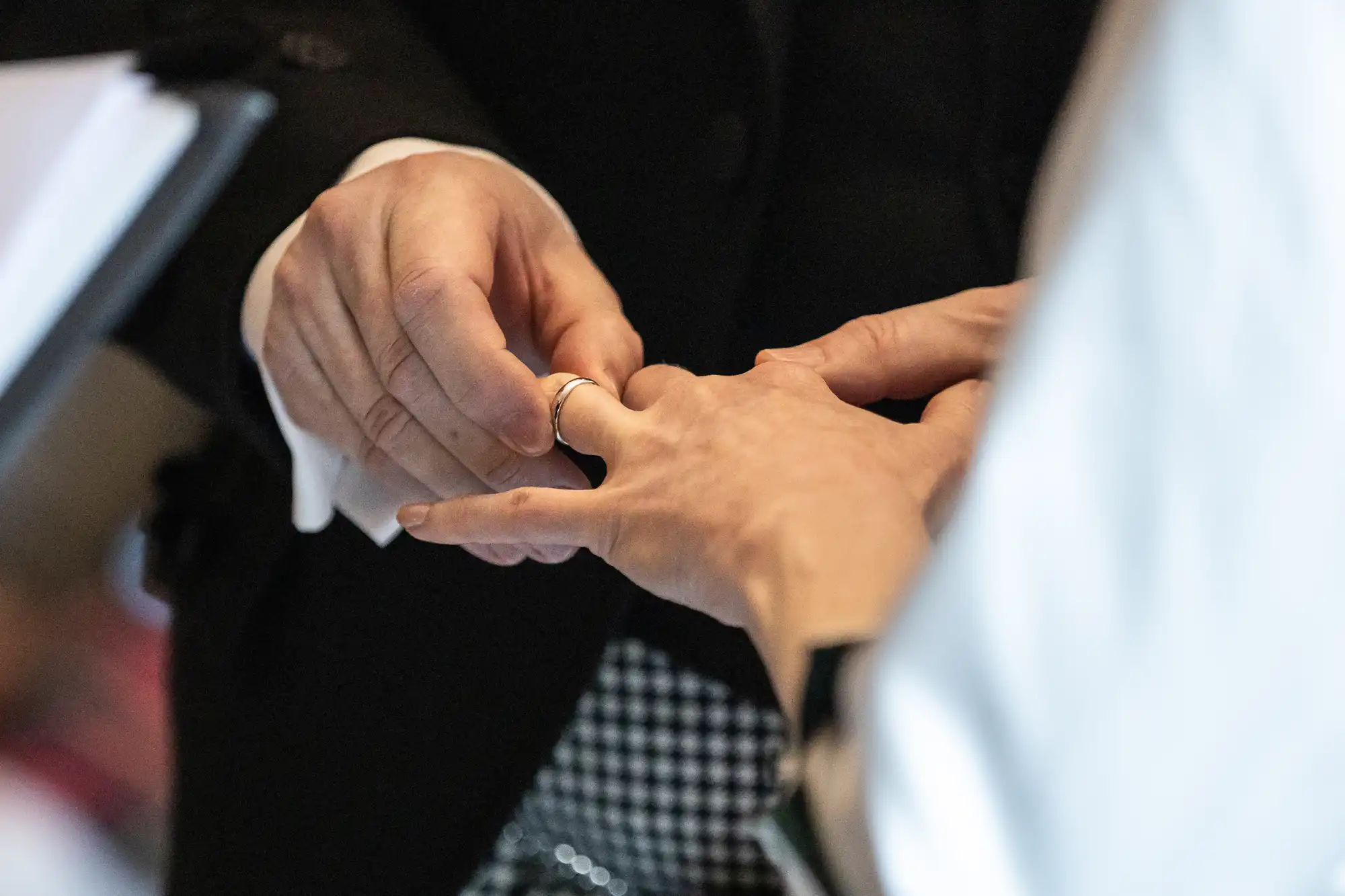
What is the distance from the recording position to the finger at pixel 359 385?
1.18ft

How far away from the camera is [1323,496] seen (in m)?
0.12

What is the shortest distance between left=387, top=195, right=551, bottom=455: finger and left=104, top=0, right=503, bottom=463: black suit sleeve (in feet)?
0.28

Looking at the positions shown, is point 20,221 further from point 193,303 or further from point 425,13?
point 425,13

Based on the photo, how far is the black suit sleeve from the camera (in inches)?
16.3

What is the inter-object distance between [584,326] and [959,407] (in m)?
0.14

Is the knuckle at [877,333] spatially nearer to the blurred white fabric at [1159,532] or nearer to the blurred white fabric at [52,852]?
the blurred white fabric at [1159,532]

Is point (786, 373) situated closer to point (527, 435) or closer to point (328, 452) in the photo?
point (527, 435)

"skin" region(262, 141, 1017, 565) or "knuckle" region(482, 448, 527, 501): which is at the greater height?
"skin" region(262, 141, 1017, 565)

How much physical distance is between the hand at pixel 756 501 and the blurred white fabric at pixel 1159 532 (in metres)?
0.05

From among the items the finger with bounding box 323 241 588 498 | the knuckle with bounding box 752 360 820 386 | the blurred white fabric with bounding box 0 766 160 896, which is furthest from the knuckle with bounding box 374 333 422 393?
the blurred white fabric with bounding box 0 766 160 896

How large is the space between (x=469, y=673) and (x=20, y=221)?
244mm

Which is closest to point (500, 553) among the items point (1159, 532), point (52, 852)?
point (1159, 532)

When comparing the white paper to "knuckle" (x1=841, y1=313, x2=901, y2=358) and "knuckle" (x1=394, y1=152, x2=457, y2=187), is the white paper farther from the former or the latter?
"knuckle" (x1=841, y1=313, x2=901, y2=358)

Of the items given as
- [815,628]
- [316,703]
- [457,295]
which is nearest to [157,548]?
[316,703]
